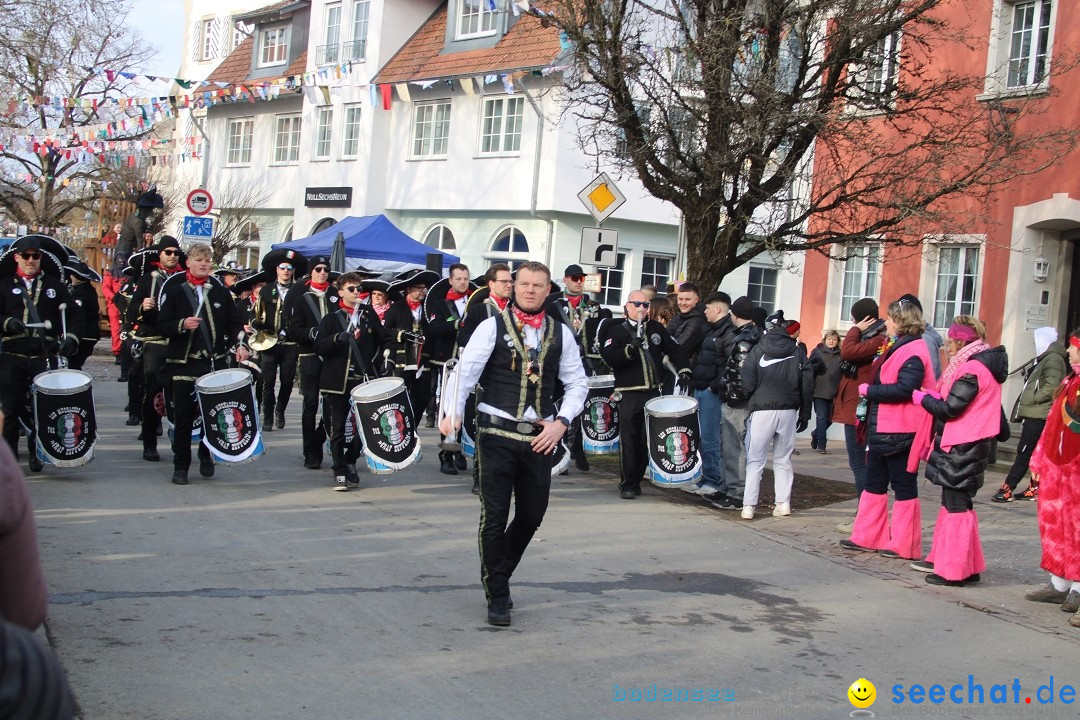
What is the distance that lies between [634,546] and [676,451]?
2062 millimetres

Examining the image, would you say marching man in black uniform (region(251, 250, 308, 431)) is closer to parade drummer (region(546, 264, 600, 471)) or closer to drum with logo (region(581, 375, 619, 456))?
parade drummer (region(546, 264, 600, 471))

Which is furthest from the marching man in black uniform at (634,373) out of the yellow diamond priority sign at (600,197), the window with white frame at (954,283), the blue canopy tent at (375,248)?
the blue canopy tent at (375,248)

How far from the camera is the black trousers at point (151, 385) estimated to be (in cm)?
1142

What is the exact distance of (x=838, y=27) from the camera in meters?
11.7

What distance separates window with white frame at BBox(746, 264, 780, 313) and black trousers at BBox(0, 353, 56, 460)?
2499 centimetres

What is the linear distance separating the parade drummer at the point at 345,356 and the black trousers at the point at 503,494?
4381 mm

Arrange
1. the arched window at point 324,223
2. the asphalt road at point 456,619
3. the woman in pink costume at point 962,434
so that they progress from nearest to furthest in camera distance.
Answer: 1. the asphalt road at point 456,619
2. the woman in pink costume at point 962,434
3. the arched window at point 324,223

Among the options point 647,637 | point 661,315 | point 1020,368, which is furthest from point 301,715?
point 1020,368

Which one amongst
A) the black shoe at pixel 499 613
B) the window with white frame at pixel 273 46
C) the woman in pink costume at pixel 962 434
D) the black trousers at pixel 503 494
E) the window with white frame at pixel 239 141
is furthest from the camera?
the window with white frame at pixel 239 141

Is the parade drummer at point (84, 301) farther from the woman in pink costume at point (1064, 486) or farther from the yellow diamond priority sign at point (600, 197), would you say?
the woman in pink costume at point (1064, 486)

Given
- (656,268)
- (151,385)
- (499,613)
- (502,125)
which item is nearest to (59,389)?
(151,385)

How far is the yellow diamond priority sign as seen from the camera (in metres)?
14.0

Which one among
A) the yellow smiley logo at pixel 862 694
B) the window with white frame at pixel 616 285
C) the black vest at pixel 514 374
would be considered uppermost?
the window with white frame at pixel 616 285

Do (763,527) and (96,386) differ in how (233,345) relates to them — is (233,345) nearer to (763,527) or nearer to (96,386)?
(763,527)
